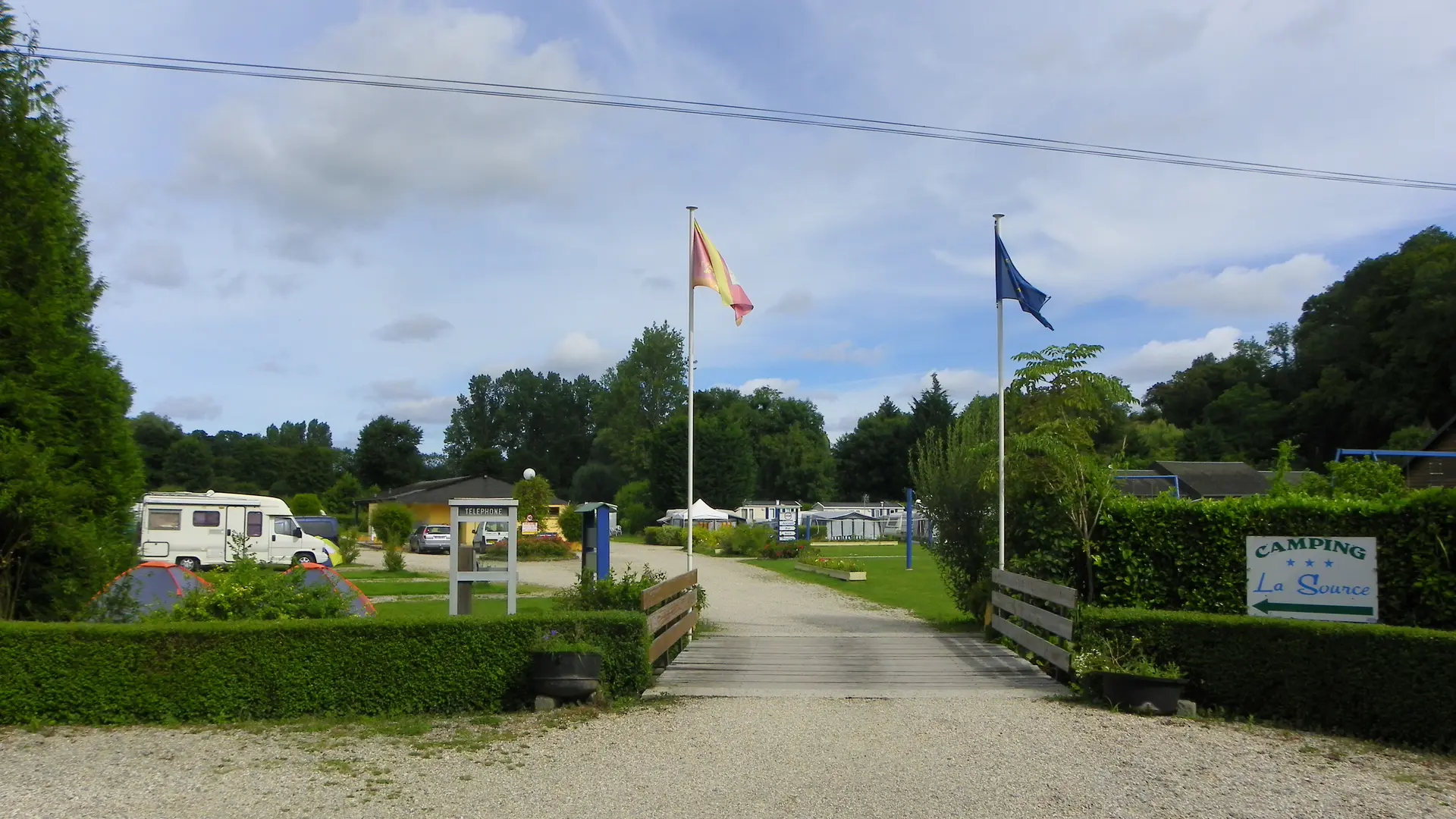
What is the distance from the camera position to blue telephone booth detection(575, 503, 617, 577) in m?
15.5

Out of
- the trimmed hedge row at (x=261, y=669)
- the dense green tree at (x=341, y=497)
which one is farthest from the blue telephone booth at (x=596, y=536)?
the dense green tree at (x=341, y=497)

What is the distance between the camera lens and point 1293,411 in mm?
75375

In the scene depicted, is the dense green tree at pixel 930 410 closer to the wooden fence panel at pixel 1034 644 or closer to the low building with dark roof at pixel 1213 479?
the low building with dark roof at pixel 1213 479

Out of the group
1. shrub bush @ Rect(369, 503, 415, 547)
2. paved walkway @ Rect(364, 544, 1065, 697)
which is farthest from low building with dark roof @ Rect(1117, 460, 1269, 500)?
paved walkway @ Rect(364, 544, 1065, 697)

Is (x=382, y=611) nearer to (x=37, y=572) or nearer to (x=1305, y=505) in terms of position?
(x=37, y=572)

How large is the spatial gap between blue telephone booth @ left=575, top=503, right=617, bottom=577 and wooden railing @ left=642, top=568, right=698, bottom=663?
1.30m

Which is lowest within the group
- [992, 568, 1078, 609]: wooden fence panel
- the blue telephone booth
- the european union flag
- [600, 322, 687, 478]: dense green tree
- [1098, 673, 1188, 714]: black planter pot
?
[1098, 673, 1188, 714]: black planter pot

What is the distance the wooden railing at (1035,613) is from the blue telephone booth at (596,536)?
5.50 metres

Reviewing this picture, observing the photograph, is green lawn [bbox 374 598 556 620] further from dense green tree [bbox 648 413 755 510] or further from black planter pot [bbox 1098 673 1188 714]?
dense green tree [bbox 648 413 755 510]

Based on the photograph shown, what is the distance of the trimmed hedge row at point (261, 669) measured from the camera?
9.60 m

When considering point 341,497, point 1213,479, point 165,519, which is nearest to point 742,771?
point 165,519

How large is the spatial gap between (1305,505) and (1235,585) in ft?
4.31

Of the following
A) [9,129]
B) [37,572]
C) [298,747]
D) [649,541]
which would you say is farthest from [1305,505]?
[649,541]

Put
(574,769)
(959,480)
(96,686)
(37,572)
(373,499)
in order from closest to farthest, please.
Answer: (574,769) → (96,686) → (37,572) → (959,480) → (373,499)
